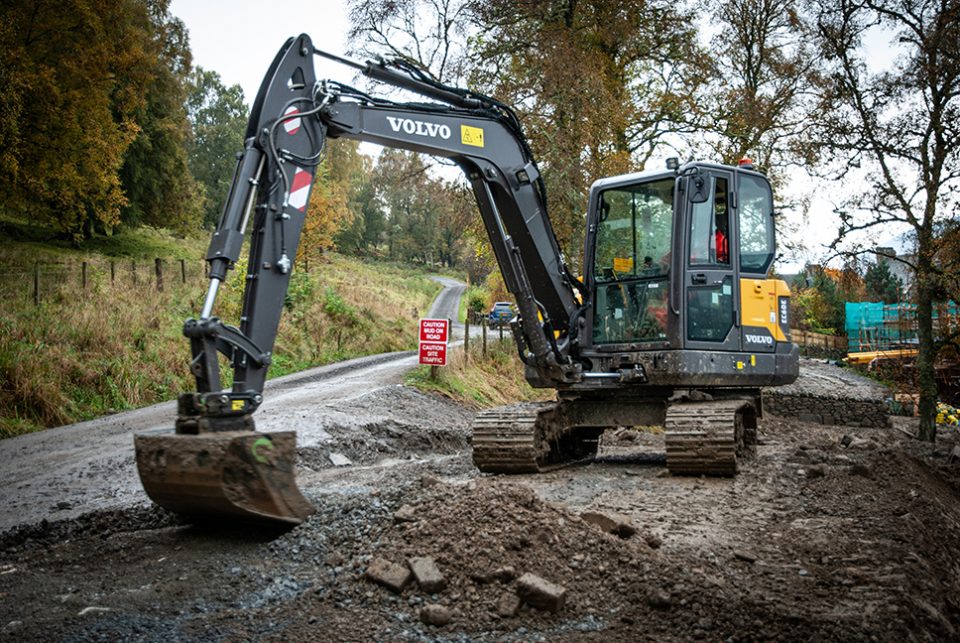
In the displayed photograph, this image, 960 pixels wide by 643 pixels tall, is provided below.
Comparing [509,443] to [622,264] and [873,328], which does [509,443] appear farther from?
[873,328]

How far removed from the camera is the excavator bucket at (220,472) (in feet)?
16.8

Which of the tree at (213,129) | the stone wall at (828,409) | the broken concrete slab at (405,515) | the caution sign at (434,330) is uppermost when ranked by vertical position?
the tree at (213,129)

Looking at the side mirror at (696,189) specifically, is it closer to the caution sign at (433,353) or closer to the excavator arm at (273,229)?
the excavator arm at (273,229)

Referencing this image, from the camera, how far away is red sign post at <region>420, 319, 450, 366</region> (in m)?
16.1

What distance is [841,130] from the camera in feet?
48.5

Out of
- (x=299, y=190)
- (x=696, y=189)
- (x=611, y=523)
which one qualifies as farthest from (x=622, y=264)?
(x=299, y=190)

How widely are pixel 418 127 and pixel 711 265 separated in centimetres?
345

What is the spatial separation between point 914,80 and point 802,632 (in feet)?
42.3

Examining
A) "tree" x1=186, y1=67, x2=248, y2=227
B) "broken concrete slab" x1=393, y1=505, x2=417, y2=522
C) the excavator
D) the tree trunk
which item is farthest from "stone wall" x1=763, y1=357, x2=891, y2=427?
"tree" x1=186, y1=67, x2=248, y2=227

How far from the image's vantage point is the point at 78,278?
1903 cm

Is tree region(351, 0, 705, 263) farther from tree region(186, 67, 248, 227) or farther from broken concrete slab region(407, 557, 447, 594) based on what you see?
tree region(186, 67, 248, 227)

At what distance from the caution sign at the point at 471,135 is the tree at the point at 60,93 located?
12.0 meters

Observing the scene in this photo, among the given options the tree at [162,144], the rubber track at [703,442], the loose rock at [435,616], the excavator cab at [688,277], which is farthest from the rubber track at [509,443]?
the tree at [162,144]

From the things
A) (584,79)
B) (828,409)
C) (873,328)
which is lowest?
(828,409)
